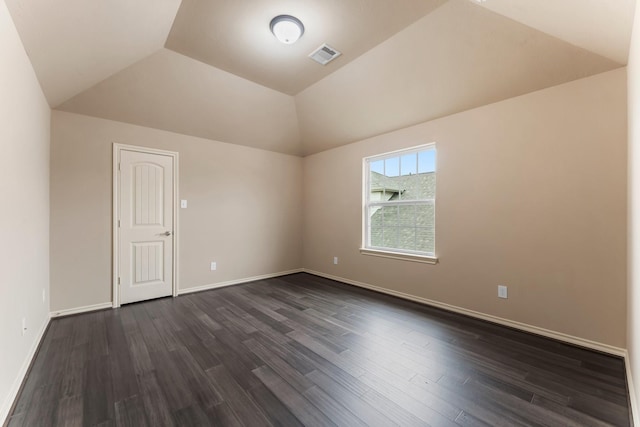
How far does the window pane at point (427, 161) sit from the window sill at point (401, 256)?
44.5 inches

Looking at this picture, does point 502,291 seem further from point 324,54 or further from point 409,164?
point 324,54

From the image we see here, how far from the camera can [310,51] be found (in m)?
2.88

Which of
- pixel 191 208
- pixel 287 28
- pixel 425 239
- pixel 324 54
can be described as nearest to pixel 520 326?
pixel 425 239

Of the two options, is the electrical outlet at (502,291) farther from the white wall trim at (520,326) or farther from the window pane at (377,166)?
the window pane at (377,166)

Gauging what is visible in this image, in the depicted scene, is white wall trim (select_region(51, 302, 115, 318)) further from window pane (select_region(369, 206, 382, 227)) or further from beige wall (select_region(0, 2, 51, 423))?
window pane (select_region(369, 206, 382, 227))

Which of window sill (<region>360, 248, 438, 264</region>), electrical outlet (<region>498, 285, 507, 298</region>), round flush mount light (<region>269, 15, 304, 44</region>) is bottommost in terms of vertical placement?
electrical outlet (<region>498, 285, 507, 298</region>)

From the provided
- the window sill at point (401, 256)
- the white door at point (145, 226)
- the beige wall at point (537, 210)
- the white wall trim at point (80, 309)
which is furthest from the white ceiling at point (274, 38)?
the white wall trim at point (80, 309)

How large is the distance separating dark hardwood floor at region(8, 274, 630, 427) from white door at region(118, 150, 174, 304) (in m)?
0.58

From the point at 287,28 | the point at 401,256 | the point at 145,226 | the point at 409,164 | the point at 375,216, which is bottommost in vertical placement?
the point at 401,256

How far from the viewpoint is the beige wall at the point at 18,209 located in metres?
1.56

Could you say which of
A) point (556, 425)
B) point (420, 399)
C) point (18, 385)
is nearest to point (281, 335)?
point (420, 399)

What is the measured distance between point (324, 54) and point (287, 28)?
62 cm

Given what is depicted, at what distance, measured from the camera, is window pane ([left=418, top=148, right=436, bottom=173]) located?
3.50m

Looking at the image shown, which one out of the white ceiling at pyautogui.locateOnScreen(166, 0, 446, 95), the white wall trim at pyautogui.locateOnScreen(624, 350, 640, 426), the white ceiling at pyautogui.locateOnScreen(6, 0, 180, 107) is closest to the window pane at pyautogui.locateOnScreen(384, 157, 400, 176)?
the white ceiling at pyautogui.locateOnScreen(166, 0, 446, 95)
